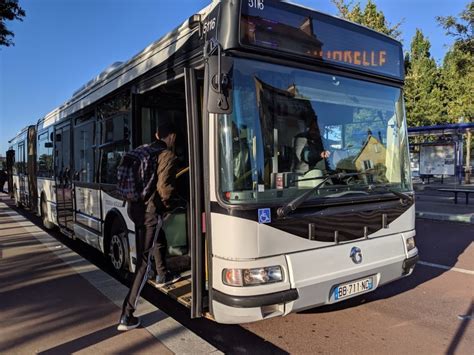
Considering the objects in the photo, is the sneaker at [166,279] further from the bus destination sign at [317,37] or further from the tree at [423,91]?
the tree at [423,91]

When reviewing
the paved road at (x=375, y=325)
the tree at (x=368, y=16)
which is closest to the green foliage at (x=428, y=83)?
the tree at (x=368, y=16)

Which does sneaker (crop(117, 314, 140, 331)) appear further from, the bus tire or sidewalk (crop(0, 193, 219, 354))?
the bus tire

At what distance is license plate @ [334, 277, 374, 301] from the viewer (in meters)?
3.76

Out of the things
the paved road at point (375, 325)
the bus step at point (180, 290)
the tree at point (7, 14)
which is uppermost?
the tree at point (7, 14)

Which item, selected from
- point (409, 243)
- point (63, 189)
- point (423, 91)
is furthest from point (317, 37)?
point (423, 91)

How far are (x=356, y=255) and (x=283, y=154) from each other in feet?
3.92

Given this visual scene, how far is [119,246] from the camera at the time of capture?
18.2 feet

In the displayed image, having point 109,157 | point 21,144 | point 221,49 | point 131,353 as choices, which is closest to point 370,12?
point 21,144

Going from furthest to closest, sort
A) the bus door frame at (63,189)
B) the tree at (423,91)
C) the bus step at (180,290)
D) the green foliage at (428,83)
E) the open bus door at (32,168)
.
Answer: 1. the tree at (423,91)
2. the green foliage at (428,83)
3. the open bus door at (32,168)
4. the bus door frame at (63,189)
5. the bus step at (180,290)

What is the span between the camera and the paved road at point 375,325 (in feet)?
12.6

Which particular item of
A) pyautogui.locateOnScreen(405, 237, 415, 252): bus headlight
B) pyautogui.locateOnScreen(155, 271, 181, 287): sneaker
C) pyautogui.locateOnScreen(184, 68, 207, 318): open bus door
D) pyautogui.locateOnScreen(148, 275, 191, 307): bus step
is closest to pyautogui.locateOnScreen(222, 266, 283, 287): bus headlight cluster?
pyautogui.locateOnScreen(184, 68, 207, 318): open bus door

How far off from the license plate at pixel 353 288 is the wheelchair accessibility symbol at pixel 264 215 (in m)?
0.99

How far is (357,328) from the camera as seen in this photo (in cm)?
421

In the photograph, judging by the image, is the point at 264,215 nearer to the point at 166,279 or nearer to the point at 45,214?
the point at 166,279
